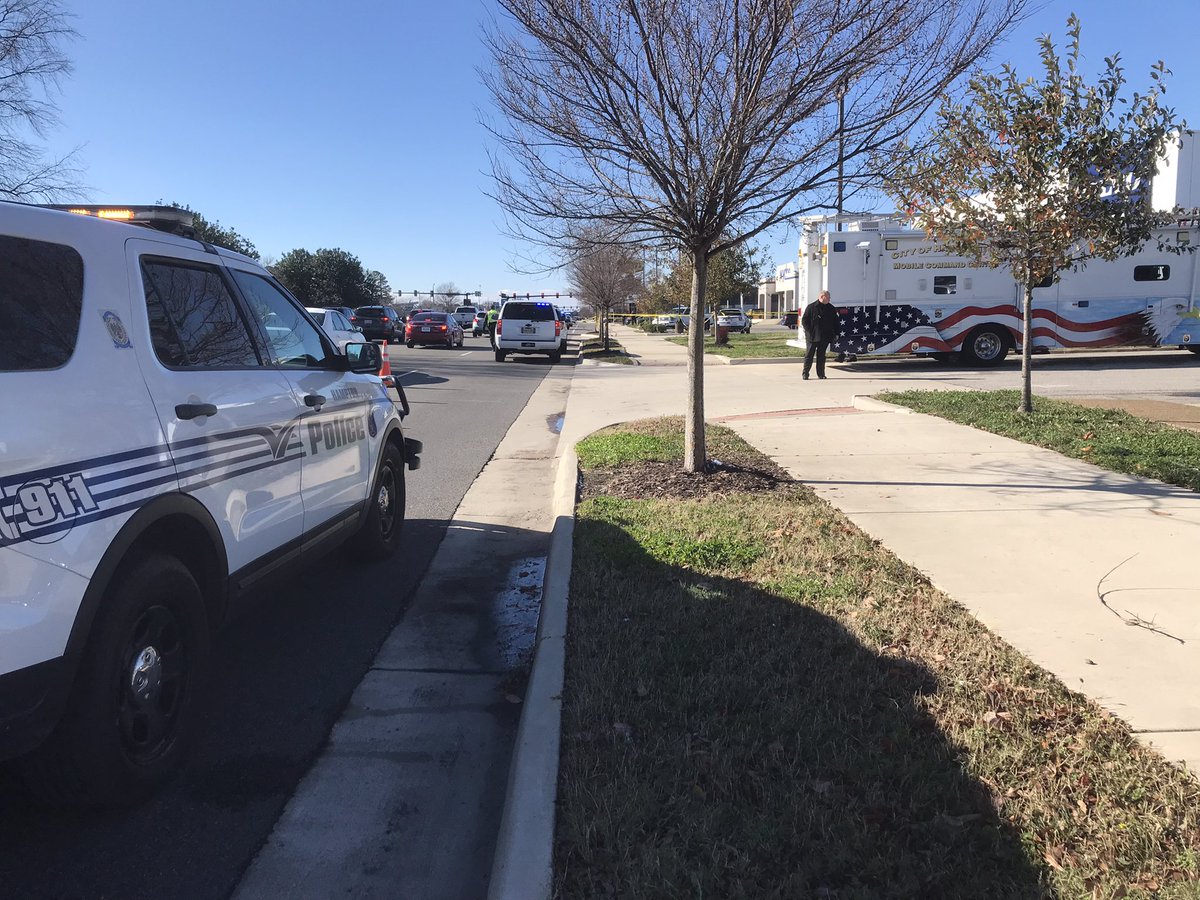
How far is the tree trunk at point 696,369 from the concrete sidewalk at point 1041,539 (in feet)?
3.28

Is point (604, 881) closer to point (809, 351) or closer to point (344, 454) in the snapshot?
point (344, 454)

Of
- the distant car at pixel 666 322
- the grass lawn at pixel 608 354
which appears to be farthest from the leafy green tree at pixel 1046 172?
the distant car at pixel 666 322

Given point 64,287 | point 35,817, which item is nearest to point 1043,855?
point 35,817

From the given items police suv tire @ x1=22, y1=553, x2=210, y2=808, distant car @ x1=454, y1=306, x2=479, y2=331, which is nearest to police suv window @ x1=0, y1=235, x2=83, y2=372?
police suv tire @ x1=22, y1=553, x2=210, y2=808

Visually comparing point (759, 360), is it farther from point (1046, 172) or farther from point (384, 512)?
point (384, 512)

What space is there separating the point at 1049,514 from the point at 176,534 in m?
5.73

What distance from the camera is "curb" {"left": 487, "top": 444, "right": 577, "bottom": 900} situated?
8.48ft

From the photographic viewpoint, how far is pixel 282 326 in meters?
4.77

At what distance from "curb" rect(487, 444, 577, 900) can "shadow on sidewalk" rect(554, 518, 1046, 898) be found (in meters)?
0.05

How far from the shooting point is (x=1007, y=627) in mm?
4406

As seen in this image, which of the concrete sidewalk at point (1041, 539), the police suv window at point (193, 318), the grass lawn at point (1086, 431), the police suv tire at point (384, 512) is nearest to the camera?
the police suv window at point (193, 318)

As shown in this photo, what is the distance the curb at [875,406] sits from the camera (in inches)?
473

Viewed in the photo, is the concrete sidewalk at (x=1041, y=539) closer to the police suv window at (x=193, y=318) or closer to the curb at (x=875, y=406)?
the curb at (x=875, y=406)

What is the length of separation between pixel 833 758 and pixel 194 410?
8.73 ft
